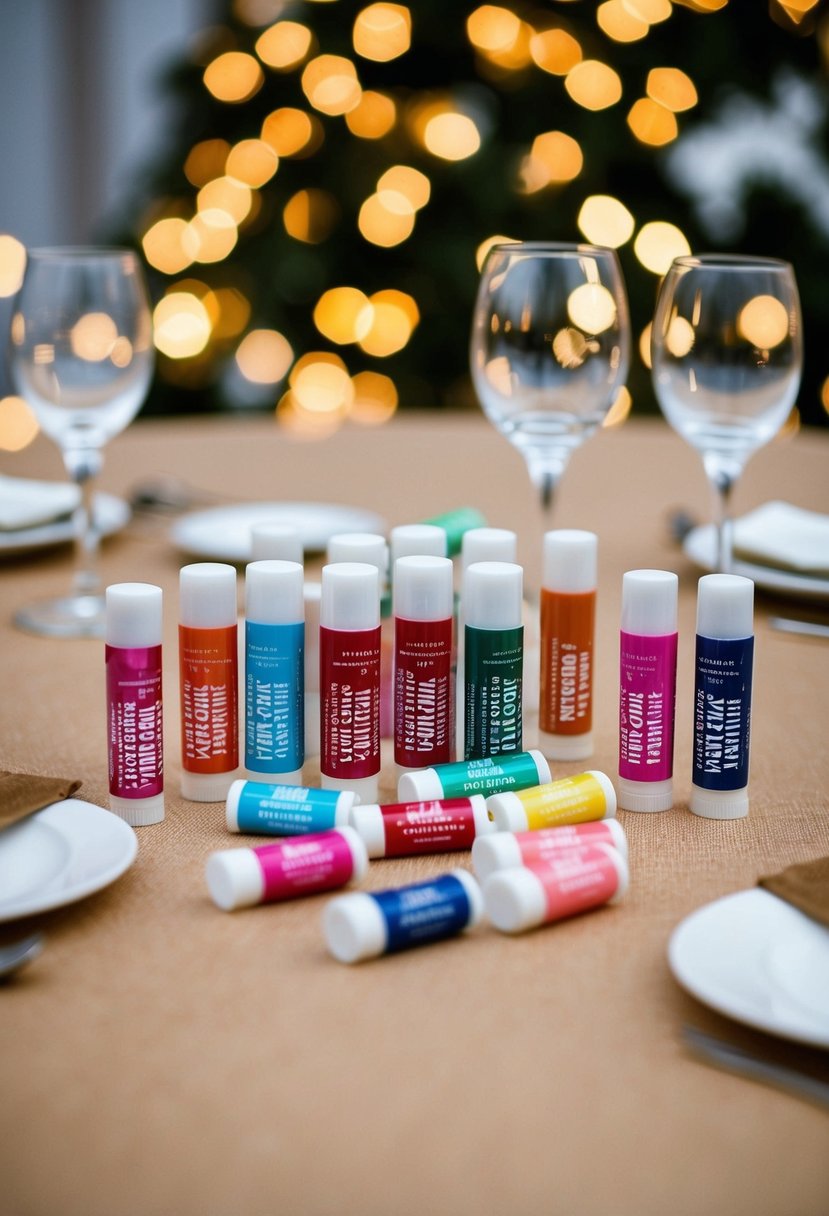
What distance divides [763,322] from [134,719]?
19.8 inches

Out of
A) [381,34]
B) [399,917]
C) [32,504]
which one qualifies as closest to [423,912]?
[399,917]

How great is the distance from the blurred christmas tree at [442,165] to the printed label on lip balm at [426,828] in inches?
65.8

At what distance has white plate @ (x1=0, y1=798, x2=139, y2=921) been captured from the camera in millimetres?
547

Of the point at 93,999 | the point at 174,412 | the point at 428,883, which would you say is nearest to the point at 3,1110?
the point at 93,999

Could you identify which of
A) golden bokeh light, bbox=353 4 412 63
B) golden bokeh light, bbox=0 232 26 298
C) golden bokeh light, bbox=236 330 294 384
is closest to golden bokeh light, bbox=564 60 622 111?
golden bokeh light, bbox=353 4 412 63

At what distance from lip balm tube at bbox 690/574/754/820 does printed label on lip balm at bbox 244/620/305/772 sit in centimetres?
23

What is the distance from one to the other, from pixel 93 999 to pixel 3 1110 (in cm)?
7

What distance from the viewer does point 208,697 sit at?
715mm

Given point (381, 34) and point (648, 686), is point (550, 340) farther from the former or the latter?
point (381, 34)

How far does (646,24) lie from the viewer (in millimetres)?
2133

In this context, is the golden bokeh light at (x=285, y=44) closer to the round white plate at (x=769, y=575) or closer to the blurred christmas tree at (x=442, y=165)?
the blurred christmas tree at (x=442, y=165)

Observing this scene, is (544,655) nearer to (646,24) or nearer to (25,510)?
(25,510)

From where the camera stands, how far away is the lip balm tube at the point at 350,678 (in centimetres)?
70

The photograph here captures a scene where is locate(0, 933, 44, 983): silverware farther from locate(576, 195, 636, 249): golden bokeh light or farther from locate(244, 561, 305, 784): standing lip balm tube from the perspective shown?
locate(576, 195, 636, 249): golden bokeh light
